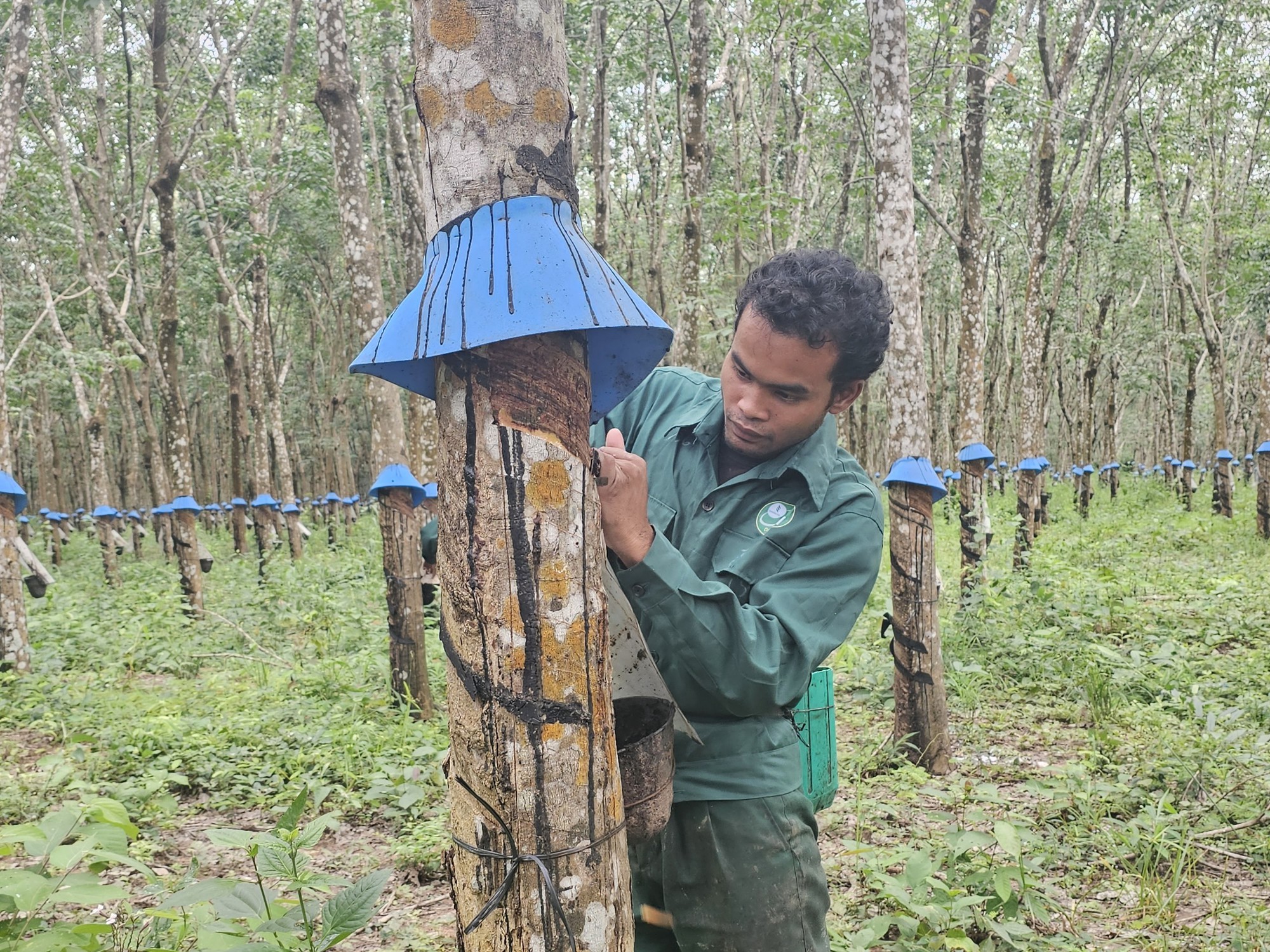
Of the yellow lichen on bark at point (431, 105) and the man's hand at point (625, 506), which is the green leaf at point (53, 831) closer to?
the man's hand at point (625, 506)

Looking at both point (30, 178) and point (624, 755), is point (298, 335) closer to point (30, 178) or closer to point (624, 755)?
point (30, 178)

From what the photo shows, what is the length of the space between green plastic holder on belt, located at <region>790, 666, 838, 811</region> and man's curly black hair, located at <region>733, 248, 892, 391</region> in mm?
714

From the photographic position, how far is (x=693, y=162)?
872 cm

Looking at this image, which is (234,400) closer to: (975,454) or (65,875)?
(975,454)

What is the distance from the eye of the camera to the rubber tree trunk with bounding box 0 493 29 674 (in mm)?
6004

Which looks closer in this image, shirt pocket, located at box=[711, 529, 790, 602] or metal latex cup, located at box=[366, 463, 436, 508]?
shirt pocket, located at box=[711, 529, 790, 602]

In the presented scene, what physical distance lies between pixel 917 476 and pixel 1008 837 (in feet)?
6.35

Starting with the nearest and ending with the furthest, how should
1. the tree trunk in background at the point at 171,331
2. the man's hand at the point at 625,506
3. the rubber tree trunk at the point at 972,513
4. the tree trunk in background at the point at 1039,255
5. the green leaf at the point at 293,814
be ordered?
the man's hand at the point at 625,506, the green leaf at the point at 293,814, the rubber tree trunk at the point at 972,513, the tree trunk in background at the point at 171,331, the tree trunk in background at the point at 1039,255

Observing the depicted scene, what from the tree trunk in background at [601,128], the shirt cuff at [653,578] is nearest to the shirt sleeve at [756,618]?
the shirt cuff at [653,578]

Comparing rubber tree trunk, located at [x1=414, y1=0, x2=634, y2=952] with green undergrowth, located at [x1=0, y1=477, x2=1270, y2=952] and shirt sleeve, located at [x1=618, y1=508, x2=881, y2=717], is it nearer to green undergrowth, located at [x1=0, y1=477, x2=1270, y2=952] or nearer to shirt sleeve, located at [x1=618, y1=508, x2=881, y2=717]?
shirt sleeve, located at [x1=618, y1=508, x2=881, y2=717]

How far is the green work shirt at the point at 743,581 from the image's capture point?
4.77ft

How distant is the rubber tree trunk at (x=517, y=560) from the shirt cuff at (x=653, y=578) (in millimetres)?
136

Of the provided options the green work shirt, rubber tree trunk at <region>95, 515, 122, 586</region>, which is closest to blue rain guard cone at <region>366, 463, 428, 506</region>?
the green work shirt

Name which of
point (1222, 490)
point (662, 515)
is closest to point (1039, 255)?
point (1222, 490)
